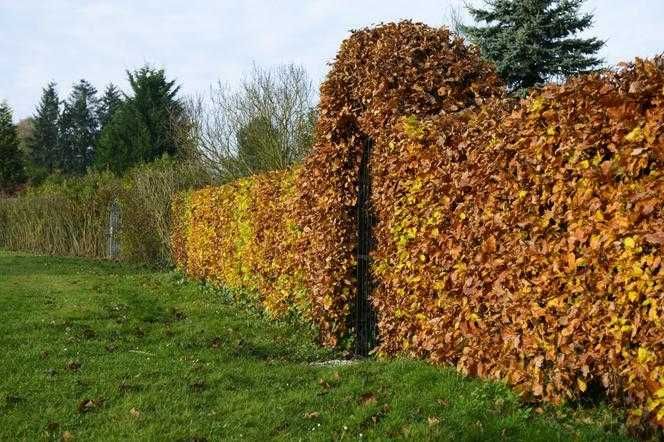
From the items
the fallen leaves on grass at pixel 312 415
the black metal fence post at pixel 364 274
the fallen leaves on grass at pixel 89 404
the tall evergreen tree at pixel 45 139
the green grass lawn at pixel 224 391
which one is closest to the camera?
the green grass lawn at pixel 224 391

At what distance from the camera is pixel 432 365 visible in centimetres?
573

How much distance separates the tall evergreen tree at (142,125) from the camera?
37.1 meters

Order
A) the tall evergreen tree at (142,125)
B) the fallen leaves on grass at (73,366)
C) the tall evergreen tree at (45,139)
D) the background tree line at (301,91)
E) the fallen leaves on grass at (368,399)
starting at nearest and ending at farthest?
1. the fallen leaves on grass at (368,399)
2. the fallen leaves on grass at (73,366)
3. the background tree line at (301,91)
4. the tall evergreen tree at (142,125)
5. the tall evergreen tree at (45,139)

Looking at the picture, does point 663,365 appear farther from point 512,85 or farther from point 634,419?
point 512,85

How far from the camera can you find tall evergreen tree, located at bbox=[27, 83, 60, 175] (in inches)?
2347

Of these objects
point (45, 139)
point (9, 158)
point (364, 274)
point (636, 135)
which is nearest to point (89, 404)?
point (364, 274)

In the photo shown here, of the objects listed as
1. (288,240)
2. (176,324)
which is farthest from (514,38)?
(176,324)

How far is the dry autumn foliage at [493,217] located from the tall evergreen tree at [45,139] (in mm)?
56898

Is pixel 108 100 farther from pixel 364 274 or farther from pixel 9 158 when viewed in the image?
pixel 364 274

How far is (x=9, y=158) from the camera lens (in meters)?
44.2

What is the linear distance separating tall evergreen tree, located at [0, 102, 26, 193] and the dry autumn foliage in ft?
133

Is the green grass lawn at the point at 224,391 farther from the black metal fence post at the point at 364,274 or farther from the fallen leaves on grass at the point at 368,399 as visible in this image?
the black metal fence post at the point at 364,274

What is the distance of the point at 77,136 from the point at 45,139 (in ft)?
9.28

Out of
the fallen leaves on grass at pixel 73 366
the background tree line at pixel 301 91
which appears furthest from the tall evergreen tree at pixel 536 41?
the fallen leaves on grass at pixel 73 366
